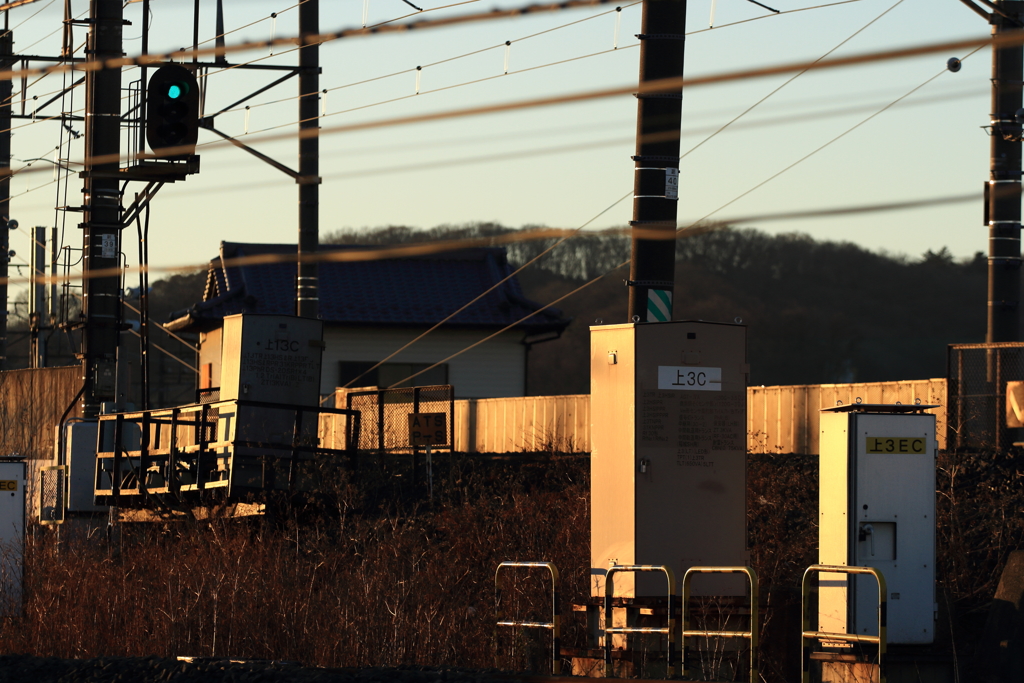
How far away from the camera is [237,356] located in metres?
19.7

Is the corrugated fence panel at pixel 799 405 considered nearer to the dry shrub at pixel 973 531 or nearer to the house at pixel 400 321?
the dry shrub at pixel 973 531

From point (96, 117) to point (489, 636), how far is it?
9.96 metres

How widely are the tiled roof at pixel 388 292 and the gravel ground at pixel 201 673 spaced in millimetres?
29540

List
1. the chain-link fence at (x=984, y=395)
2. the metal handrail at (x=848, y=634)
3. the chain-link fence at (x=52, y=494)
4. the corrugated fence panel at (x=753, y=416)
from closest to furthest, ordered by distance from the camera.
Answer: the metal handrail at (x=848, y=634), the chain-link fence at (x=984, y=395), the corrugated fence panel at (x=753, y=416), the chain-link fence at (x=52, y=494)

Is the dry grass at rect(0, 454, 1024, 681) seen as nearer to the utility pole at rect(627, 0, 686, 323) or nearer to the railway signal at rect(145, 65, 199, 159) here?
the utility pole at rect(627, 0, 686, 323)

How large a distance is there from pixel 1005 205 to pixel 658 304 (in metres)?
8.05

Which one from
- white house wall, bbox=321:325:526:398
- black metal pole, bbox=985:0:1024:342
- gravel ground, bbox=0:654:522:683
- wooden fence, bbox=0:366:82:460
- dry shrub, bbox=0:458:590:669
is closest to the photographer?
gravel ground, bbox=0:654:522:683

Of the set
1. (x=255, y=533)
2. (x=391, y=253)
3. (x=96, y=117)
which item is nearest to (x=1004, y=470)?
(x=391, y=253)

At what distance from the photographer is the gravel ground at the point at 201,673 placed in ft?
33.9

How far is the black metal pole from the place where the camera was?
18.5 m

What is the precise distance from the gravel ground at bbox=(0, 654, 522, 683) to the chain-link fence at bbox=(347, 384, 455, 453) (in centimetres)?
1286

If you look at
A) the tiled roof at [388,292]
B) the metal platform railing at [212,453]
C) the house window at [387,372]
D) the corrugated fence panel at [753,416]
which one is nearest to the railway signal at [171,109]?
the metal platform railing at [212,453]

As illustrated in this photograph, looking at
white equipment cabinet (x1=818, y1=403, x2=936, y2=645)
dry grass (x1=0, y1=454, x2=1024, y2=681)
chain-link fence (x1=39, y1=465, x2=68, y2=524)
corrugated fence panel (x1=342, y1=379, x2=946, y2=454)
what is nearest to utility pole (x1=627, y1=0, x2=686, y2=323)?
corrugated fence panel (x1=342, y1=379, x2=946, y2=454)

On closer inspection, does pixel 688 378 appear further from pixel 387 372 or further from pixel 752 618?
pixel 387 372
